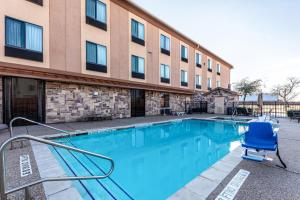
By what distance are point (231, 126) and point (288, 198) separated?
36.3ft

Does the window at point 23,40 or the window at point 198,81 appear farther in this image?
the window at point 198,81

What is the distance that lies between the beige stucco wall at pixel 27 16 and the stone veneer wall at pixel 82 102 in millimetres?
1922

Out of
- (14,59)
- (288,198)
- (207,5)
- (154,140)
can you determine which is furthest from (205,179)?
(207,5)

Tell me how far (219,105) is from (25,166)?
68.0ft

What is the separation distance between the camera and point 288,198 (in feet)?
9.92

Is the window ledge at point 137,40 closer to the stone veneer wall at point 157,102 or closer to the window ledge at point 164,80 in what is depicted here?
the window ledge at point 164,80

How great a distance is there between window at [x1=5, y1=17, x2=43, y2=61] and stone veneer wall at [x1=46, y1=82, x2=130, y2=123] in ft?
6.80

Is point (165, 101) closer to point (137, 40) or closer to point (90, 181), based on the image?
point (137, 40)

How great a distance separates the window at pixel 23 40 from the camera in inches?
358

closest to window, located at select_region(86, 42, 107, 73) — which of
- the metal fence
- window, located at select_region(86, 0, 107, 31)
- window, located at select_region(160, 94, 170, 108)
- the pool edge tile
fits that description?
window, located at select_region(86, 0, 107, 31)

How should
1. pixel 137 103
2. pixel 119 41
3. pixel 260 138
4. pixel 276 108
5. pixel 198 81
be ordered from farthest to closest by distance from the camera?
pixel 198 81 < pixel 276 108 < pixel 137 103 < pixel 119 41 < pixel 260 138

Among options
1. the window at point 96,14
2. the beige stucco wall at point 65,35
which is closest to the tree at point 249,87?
the window at point 96,14

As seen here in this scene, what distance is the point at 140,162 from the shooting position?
6.11 metres

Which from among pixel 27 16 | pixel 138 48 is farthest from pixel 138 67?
pixel 27 16
